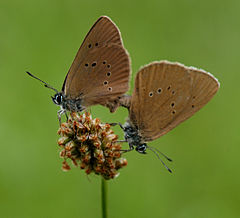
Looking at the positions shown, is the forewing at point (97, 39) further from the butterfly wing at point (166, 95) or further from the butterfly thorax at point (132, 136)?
the butterfly thorax at point (132, 136)

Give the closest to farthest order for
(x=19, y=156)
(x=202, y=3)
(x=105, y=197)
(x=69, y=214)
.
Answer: (x=105, y=197) → (x=69, y=214) → (x=19, y=156) → (x=202, y=3)

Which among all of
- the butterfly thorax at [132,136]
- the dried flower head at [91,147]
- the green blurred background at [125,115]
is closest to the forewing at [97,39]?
the dried flower head at [91,147]

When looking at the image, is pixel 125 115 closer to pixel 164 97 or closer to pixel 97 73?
pixel 97 73

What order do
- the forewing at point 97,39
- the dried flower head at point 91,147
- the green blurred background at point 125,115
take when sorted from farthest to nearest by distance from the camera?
the green blurred background at point 125,115 → the forewing at point 97,39 → the dried flower head at point 91,147

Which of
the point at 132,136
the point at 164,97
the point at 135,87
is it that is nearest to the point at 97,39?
the point at 135,87

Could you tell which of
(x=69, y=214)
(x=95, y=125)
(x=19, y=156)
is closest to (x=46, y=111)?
(x=19, y=156)

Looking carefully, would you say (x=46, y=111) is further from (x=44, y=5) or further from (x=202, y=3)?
(x=202, y=3)
